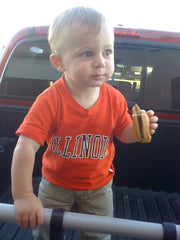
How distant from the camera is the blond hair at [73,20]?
994 mm

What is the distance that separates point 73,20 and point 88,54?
14 cm

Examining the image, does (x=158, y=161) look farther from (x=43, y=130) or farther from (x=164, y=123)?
(x=43, y=130)

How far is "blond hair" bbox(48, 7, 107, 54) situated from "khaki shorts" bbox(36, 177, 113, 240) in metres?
0.68

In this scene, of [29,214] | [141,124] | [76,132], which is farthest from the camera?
[76,132]

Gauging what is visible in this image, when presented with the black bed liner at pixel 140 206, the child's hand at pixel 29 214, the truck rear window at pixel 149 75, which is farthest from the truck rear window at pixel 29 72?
the child's hand at pixel 29 214

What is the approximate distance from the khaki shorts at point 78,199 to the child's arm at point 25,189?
1.13ft

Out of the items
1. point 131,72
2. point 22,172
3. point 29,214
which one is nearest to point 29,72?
point 131,72

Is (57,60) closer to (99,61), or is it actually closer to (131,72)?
(99,61)

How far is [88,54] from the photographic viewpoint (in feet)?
3.29

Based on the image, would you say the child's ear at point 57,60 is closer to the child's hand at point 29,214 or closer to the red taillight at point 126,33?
the child's hand at point 29,214

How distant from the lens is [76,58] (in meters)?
1.02

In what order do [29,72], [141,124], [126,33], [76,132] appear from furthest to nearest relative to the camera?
[29,72] → [126,33] → [76,132] → [141,124]

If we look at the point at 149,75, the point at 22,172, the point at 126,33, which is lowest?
→ the point at 22,172

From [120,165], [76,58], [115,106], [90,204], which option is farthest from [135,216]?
[76,58]
